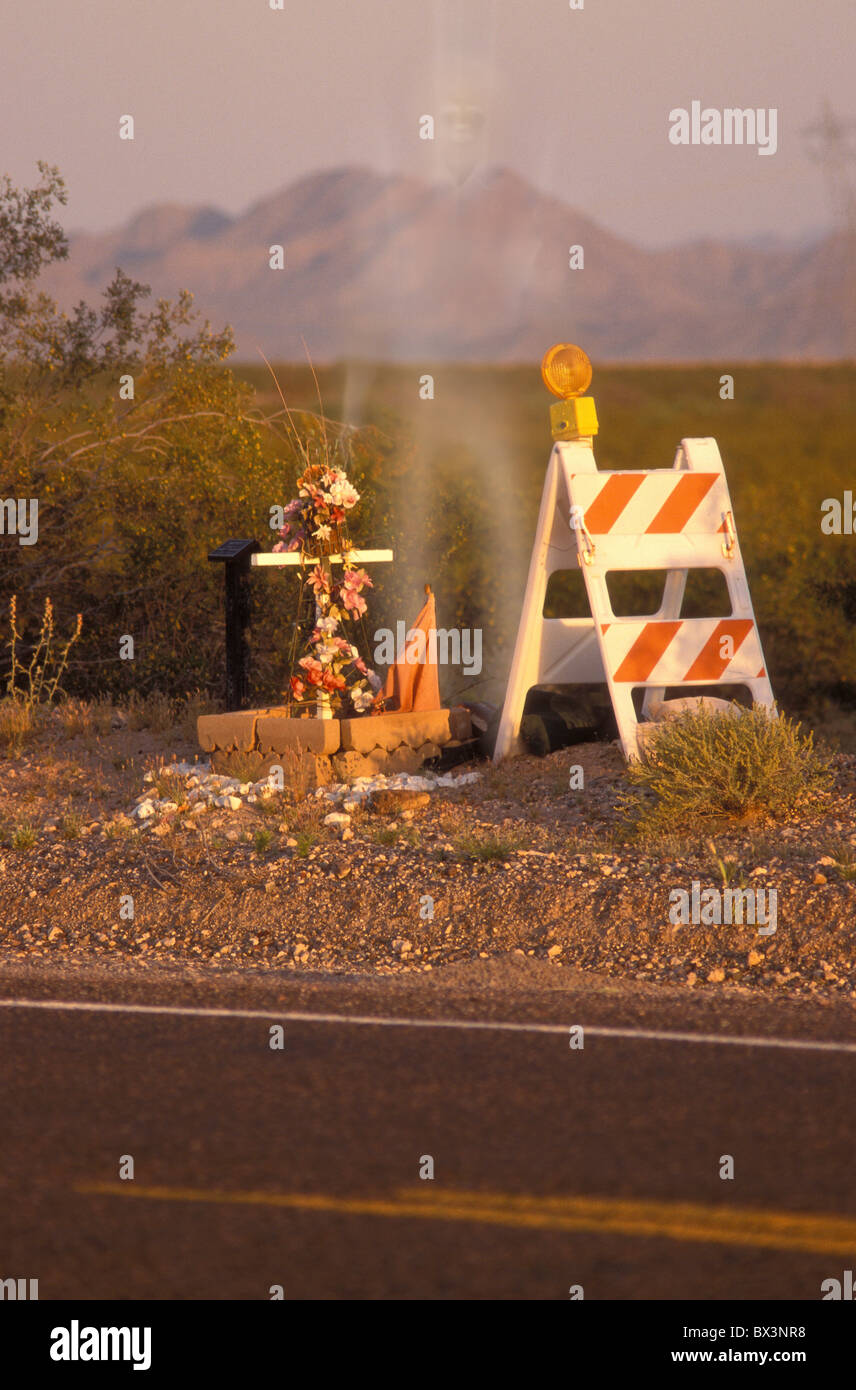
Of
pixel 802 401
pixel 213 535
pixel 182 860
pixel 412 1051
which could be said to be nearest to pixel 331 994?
pixel 412 1051

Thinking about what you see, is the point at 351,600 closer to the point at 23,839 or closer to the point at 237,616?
the point at 237,616

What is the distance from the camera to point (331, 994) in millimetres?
6812

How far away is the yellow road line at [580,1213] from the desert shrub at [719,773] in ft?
14.9

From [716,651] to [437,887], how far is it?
296 centimetres

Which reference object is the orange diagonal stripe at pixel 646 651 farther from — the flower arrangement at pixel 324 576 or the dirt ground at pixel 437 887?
the flower arrangement at pixel 324 576

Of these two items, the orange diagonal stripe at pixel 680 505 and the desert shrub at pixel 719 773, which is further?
the orange diagonal stripe at pixel 680 505

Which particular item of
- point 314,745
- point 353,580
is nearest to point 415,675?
point 353,580

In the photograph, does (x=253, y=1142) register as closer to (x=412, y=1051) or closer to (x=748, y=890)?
(x=412, y=1051)

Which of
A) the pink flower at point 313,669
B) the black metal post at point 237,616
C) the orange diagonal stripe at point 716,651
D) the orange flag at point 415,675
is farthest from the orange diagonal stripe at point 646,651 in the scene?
the black metal post at point 237,616

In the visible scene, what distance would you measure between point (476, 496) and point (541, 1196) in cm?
1445

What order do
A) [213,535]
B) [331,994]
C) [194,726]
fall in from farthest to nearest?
[213,535], [194,726], [331,994]

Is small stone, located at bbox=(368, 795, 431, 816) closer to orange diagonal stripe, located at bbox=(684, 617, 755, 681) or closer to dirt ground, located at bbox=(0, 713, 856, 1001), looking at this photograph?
dirt ground, located at bbox=(0, 713, 856, 1001)

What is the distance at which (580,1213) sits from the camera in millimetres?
4340

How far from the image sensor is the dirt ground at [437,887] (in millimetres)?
7535
